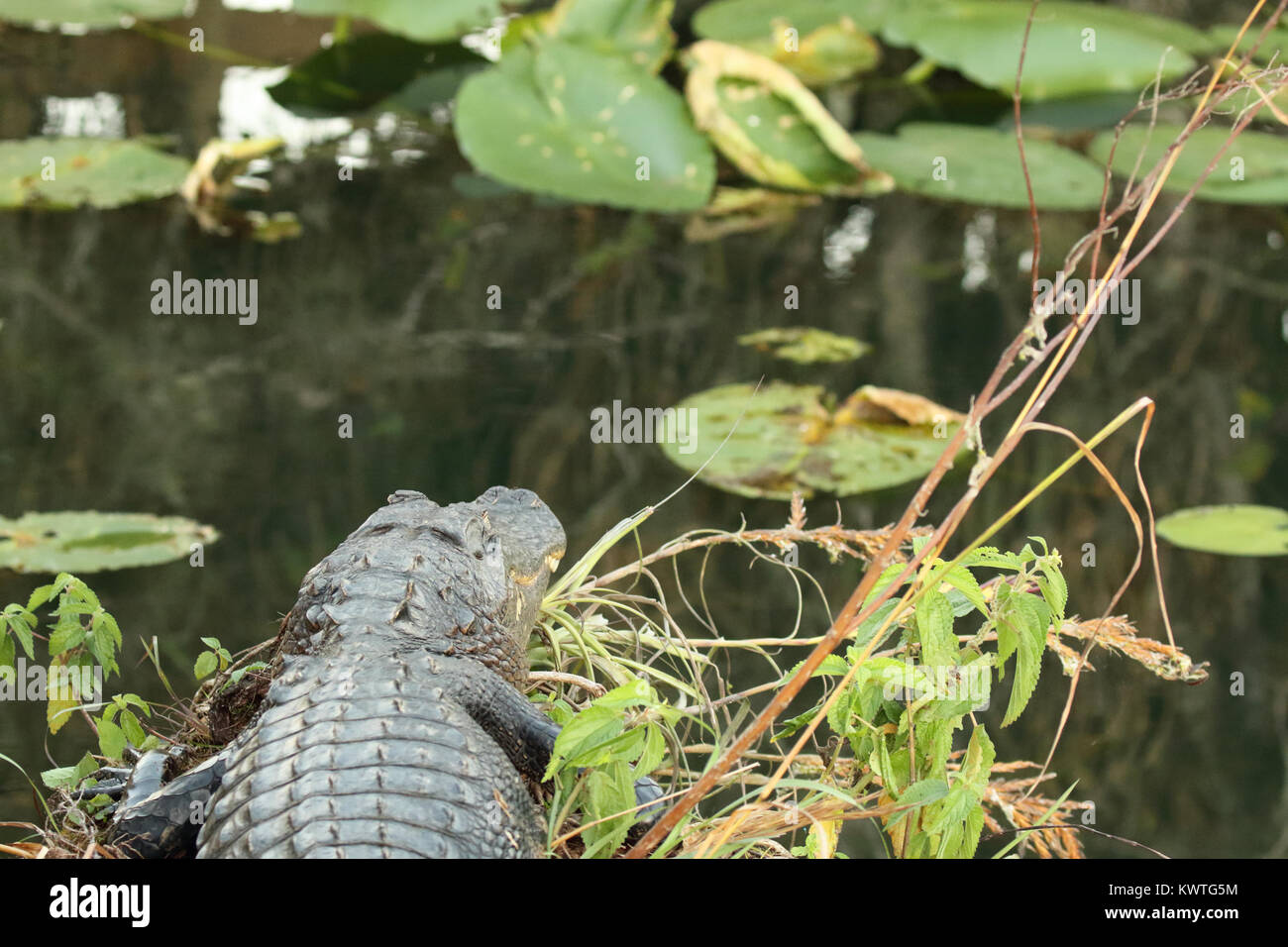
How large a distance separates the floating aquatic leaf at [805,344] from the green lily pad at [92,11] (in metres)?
3.10

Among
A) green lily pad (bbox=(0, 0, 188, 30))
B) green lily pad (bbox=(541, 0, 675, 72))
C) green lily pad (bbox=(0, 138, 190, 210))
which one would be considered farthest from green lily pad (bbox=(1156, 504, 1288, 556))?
green lily pad (bbox=(0, 0, 188, 30))

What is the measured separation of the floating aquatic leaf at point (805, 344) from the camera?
3.57m

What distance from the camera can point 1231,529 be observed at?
299 cm

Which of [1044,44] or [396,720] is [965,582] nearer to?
[396,720]

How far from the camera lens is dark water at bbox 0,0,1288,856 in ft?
8.47

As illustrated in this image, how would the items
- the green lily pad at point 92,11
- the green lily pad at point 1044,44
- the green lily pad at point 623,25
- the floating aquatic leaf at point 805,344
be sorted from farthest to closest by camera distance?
the green lily pad at point 92,11
the green lily pad at point 1044,44
the green lily pad at point 623,25
the floating aquatic leaf at point 805,344

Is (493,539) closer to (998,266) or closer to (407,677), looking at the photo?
(407,677)

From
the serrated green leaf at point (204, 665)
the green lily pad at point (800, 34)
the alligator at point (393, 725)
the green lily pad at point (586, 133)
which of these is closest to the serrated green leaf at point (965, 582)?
the alligator at point (393, 725)

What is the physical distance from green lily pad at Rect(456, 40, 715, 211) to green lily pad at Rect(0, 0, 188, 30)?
5.46ft

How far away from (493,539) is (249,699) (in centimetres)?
34

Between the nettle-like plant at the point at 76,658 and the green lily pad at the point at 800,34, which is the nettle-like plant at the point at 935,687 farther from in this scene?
the green lily pad at the point at 800,34

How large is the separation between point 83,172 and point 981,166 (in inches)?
119

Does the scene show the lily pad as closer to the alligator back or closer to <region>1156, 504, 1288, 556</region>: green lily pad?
<region>1156, 504, 1288, 556</region>: green lily pad

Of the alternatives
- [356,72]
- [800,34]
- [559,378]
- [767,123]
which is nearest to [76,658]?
[559,378]
